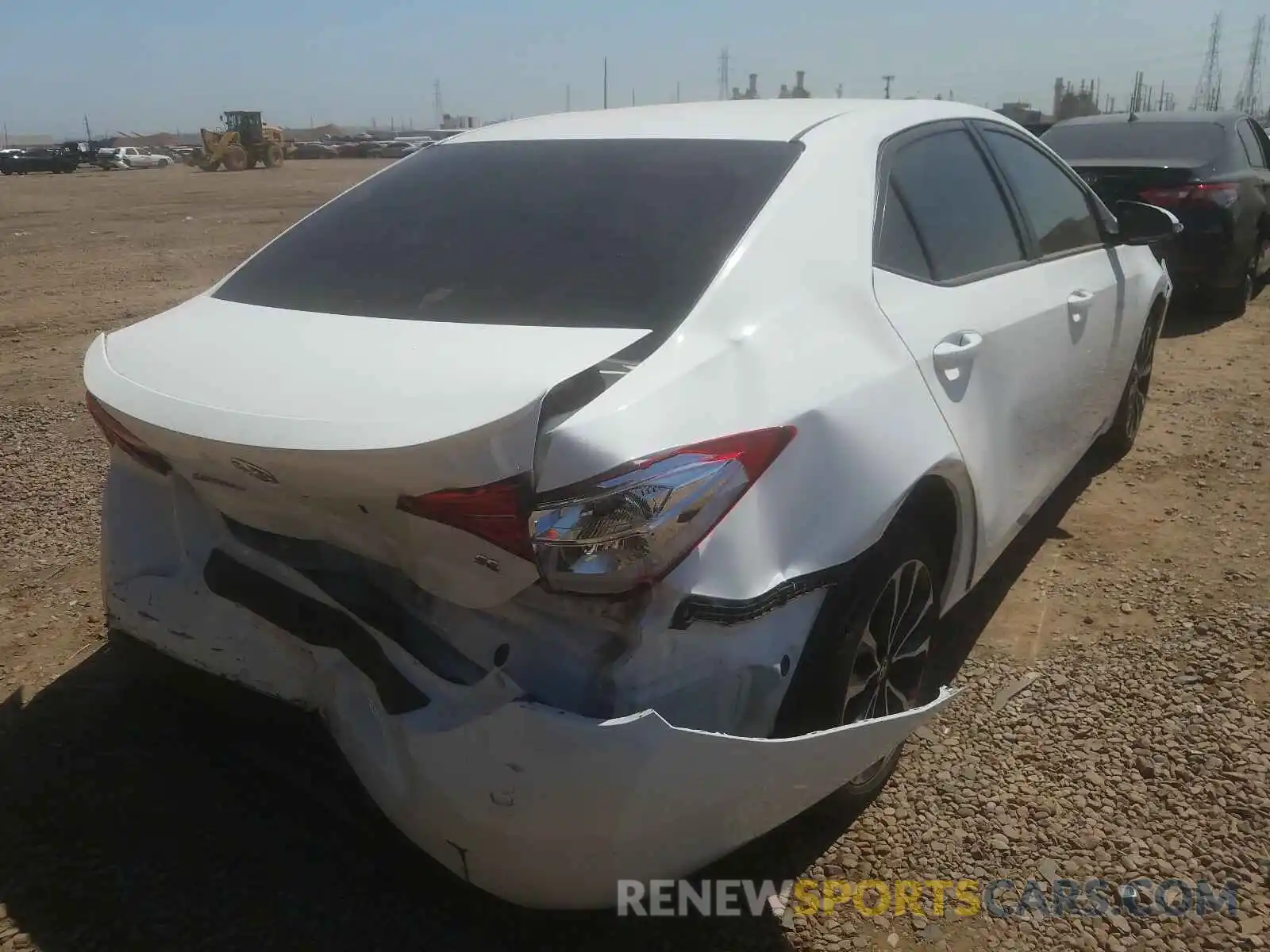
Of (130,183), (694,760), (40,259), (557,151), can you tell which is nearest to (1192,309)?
(557,151)

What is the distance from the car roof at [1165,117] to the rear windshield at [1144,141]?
53 mm

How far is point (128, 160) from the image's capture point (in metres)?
47.7

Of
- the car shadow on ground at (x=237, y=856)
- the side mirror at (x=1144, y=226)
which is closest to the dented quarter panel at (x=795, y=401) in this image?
the car shadow on ground at (x=237, y=856)

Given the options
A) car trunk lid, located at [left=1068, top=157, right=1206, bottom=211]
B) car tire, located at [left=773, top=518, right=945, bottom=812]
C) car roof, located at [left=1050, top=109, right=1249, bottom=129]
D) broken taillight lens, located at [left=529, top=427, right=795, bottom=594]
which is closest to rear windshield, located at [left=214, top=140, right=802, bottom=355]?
broken taillight lens, located at [left=529, top=427, right=795, bottom=594]

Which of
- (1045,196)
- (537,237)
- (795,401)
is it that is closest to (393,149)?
(1045,196)

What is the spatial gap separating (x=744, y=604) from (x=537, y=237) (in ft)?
3.62

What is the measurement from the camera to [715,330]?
6.61 ft

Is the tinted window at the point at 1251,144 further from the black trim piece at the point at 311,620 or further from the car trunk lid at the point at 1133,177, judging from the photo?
the black trim piece at the point at 311,620

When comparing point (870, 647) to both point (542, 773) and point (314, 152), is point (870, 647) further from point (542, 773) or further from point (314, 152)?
point (314, 152)

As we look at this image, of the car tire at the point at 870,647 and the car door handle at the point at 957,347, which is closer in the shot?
the car tire at the point at 870,647

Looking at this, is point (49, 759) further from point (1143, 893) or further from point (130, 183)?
point (130, 183)

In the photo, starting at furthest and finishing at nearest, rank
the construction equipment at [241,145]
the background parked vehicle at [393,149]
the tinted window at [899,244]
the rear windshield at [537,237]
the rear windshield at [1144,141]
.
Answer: the background parked vehicle at [393,149]
the construction equipment at [241,145]
the rear windshield at [1144,141]
the tinted window at [899,244]
the rear windshield at [537,237]

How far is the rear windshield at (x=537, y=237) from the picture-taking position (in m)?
2.21

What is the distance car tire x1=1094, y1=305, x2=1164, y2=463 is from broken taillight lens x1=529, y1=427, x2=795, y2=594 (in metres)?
3.42
